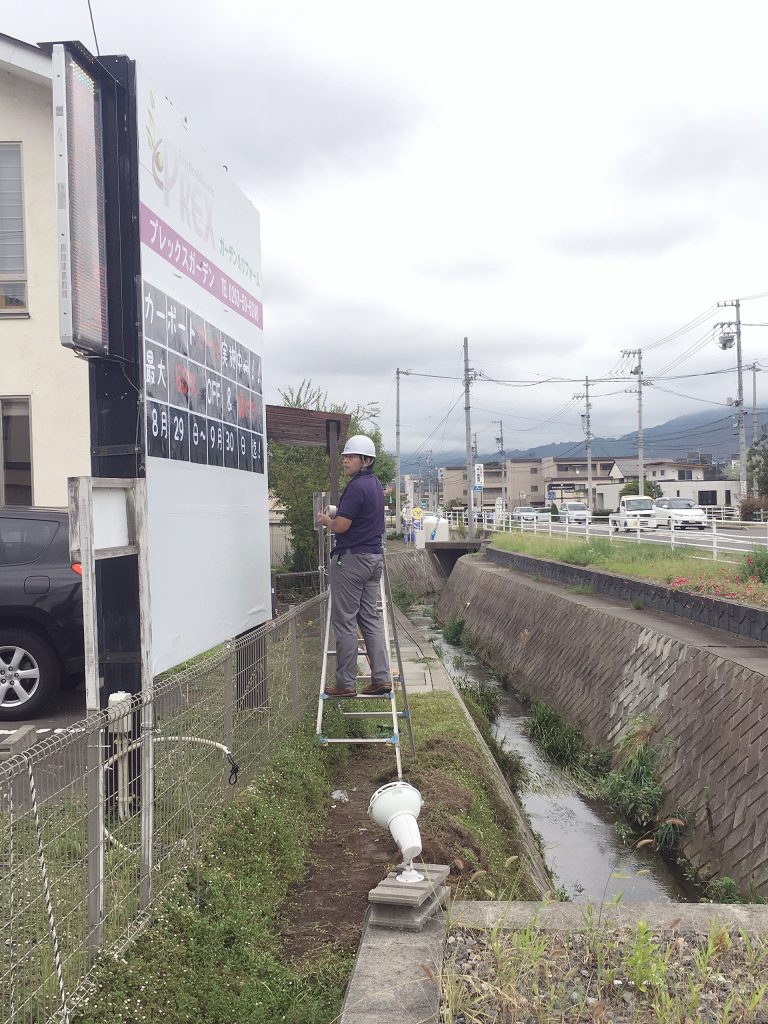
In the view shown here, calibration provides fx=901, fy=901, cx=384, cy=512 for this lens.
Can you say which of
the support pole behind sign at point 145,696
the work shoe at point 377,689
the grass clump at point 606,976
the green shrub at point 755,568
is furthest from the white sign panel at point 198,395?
the green shrub at point 755,568

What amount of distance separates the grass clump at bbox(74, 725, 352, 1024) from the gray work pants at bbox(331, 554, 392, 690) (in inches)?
81.6

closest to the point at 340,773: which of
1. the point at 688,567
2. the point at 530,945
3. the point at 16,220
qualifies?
the point at 530,945

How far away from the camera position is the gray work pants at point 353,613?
7.42 m

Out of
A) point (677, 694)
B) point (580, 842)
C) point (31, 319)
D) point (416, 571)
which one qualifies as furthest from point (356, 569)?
point (416, 571)

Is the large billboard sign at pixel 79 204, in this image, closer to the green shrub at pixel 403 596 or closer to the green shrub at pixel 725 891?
the green shrub at pixel 725 891

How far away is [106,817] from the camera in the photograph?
4.71 meters

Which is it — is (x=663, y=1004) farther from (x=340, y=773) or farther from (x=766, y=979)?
(x=340, y=773)

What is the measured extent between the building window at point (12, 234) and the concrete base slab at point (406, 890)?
8.38 m

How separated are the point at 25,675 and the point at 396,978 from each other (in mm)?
4494

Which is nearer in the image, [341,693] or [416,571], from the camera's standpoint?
[341,693]

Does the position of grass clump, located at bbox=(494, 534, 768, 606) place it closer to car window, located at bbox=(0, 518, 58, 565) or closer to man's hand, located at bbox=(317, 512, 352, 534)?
man's hand, located at bbox=(317, 512, 352, 534)

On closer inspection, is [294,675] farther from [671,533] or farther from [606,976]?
[671,533]

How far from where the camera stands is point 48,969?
3.31 metres

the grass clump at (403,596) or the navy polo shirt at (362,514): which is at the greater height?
the navy polo shirt at (362,514)
